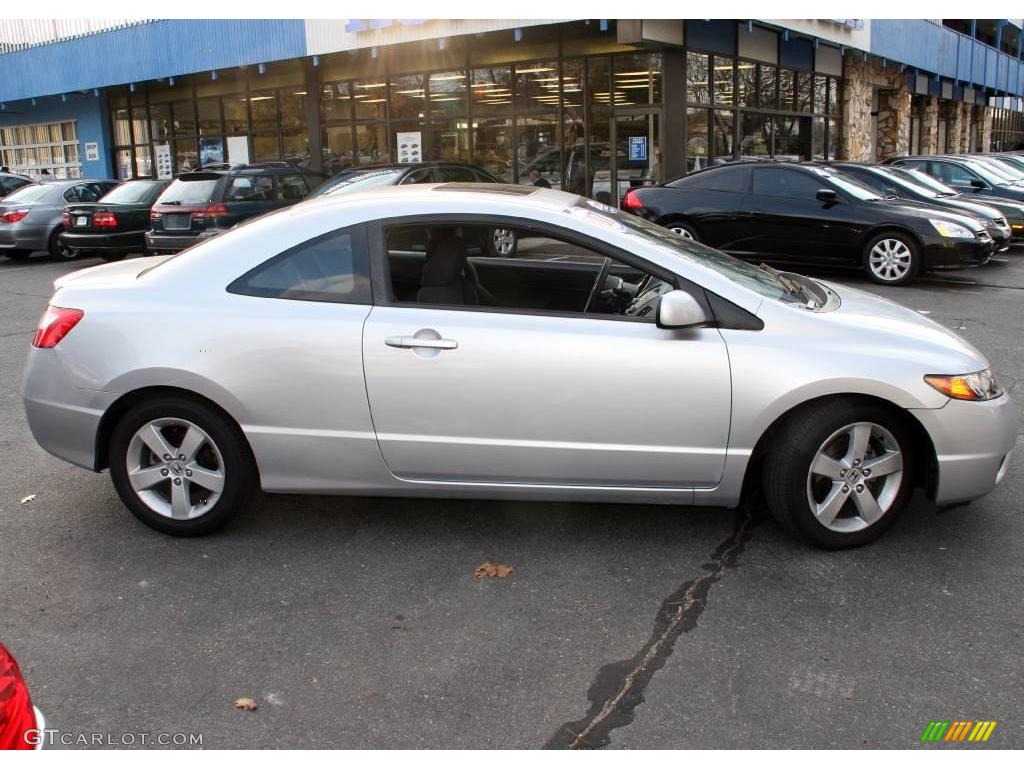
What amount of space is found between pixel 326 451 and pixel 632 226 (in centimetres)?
175

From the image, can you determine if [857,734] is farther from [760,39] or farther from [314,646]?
[760,39]

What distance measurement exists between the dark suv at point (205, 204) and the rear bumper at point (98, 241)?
61.7 inches

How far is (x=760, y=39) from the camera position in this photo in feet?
66.3

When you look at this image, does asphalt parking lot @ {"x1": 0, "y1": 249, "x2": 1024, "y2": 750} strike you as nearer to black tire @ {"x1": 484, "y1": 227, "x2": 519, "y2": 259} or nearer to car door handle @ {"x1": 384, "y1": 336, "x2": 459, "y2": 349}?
car door handle @ {"x1": 384, "y1": 336, "x2": 459, "y2": 349}

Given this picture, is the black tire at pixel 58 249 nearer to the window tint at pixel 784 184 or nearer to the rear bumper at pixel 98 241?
the rear bumper at pixel 98 241

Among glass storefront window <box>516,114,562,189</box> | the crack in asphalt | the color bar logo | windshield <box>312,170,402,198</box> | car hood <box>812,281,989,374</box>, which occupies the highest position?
glass storefront window <box>516,114,562,189</box>

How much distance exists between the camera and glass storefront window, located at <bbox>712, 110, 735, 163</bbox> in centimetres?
1916

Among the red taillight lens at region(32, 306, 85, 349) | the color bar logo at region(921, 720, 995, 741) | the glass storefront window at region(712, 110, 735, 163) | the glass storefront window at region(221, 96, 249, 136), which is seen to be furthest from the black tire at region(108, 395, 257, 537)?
the glass storefront window at region(221, 96, 249, 136)

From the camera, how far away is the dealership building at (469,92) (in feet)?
59.2

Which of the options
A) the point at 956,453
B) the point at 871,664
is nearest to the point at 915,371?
the point at 956,453

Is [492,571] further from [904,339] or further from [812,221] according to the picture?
[812,221]

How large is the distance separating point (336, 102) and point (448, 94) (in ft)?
10.7

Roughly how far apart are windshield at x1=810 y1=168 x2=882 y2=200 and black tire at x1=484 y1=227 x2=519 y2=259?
781 cm

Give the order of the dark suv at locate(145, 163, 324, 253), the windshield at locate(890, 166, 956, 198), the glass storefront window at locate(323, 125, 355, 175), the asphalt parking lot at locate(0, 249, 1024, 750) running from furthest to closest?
the glass storefront window at locate(323, 125, 355, 175) → the windshield at locate(890, 166, 956, 198) → the dark suv at locate(145, 163, 324, 253) → the asphalt parking lot at locate(0, 249, 1024, 750)
